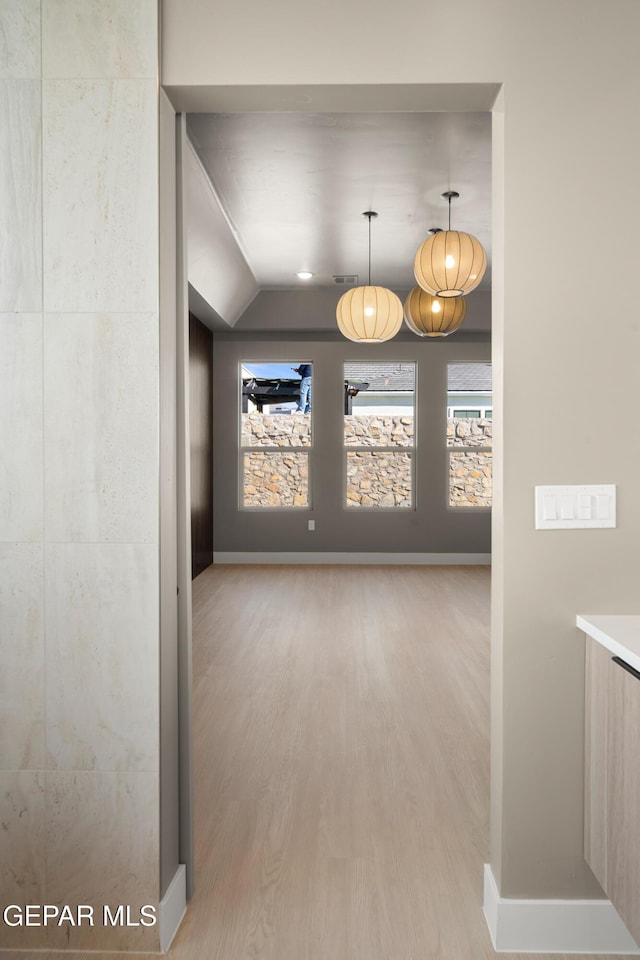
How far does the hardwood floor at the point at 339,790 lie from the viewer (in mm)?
1770

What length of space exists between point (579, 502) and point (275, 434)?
5.97m

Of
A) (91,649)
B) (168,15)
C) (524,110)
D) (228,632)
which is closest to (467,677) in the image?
(228,632)

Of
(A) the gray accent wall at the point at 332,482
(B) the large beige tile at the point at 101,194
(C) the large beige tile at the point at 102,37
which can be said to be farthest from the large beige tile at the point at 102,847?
(A) the gray accent wall at the point at 332,482

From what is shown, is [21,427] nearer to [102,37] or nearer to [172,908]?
[102,37]

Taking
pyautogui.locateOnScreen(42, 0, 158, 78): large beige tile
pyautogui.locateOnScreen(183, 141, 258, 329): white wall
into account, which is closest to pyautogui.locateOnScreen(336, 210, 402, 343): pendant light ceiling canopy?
pyautogui.locateOnScreen(183, 141, 258, 329): white wall

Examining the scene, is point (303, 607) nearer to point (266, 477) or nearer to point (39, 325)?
point (266, 477)

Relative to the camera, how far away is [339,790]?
8.20 ft

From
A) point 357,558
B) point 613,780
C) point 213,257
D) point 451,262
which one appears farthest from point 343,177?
point 357,558

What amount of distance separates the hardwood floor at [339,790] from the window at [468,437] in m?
2.78

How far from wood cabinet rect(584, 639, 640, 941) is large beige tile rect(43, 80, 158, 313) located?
148cm

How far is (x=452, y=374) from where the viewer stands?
748 centimetres

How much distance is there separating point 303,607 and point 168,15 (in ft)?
14.5

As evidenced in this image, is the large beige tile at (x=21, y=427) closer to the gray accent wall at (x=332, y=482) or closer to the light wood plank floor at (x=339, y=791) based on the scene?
the light wood plank floor at (x=339, y=791)

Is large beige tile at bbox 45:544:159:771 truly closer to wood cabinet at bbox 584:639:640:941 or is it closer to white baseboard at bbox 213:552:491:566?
wood cabinet at bbox 584:639:640:941
